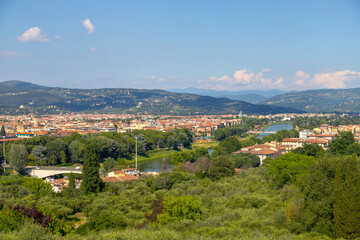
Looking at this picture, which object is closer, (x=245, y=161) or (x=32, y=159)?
(x=245, y=161)

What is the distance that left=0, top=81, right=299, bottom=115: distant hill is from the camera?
482 ft

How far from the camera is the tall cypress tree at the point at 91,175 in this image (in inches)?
771

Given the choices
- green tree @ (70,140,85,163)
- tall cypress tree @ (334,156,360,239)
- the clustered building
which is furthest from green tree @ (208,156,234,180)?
green tree @ (70,140,85,163)

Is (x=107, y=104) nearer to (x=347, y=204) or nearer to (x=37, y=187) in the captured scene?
(x=37, y=187)

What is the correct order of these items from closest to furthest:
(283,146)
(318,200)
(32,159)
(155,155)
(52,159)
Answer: (318,200) → (32,159) → (52,159) → (283,146) → (155,155)

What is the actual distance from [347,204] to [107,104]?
163410mm

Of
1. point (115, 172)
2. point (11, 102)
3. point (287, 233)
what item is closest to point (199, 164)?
point (115, 172)

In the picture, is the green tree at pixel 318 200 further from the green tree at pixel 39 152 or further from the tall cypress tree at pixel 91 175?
the green tree at pixel 39 152

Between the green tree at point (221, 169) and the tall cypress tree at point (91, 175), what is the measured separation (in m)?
6.86

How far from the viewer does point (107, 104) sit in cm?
17150

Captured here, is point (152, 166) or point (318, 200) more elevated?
point (318, 200)

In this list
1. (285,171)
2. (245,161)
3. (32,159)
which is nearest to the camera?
(285,171)

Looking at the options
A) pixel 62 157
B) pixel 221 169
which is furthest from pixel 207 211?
pixel 62 157

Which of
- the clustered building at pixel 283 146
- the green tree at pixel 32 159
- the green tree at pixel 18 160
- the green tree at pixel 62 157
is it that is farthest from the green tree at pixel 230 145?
the green tree at pixel 18 160
